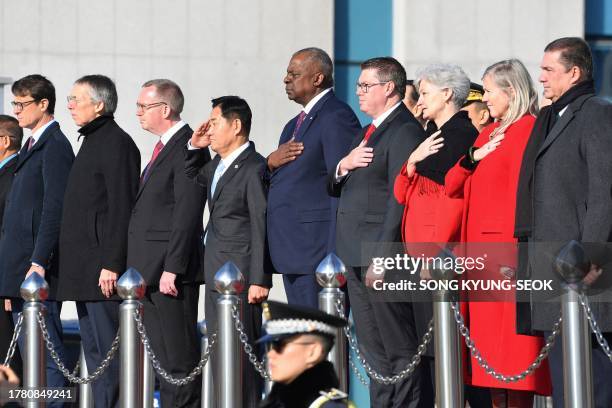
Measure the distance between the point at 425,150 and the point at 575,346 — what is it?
1.41 metres

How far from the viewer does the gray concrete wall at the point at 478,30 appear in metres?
14.2

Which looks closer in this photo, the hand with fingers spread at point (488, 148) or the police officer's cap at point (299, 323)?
the police officer's cap at point (299, 323)

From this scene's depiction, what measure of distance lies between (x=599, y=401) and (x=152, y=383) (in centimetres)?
314

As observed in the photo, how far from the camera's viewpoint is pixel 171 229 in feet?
29.3

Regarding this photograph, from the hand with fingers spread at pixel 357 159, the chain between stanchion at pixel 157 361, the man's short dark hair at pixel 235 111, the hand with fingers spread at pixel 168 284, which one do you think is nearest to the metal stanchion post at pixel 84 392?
the hand with fingers spread at pixel 168 284

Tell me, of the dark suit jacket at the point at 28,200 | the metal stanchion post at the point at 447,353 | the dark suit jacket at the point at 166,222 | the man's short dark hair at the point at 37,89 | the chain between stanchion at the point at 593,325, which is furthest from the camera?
the man's short dark hair at the point at 37,89

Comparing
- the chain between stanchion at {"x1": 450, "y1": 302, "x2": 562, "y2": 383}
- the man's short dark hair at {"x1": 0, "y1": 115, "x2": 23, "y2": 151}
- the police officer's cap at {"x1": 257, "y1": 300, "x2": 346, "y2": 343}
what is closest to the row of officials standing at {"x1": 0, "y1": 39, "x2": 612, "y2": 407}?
the chain between stanchion at {"x1": 450, "y1": 302, "x2": 562, "y2": 383}

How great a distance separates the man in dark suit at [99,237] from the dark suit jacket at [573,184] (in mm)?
2946

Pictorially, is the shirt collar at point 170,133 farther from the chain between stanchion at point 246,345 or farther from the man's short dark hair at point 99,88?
the chain between stanchion at point 246,345

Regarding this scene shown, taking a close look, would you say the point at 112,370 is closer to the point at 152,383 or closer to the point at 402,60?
the point at 152,383

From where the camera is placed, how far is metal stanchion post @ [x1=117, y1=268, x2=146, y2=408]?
27.6 ft

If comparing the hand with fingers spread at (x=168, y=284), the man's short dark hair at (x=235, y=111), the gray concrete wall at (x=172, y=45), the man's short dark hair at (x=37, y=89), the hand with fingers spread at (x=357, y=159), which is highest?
the gray concrete wall at (x=172, y=45)

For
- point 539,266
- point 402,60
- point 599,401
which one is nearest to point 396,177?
point 539,266

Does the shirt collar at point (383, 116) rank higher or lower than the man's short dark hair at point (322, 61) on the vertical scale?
lower
